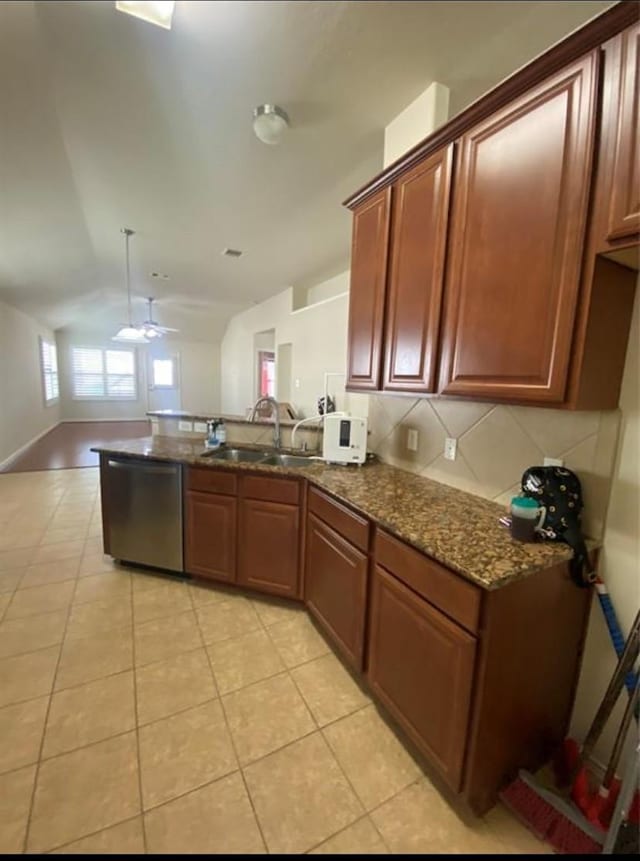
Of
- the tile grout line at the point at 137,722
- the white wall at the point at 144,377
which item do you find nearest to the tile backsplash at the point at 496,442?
the tile grout line at the point at 137,722

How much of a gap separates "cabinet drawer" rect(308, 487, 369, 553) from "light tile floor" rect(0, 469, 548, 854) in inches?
28.1

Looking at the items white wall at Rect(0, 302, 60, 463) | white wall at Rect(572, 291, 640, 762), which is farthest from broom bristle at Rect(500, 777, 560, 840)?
white wall at Rect(0, 302, 60, 463)

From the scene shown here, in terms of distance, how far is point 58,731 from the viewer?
1429 mm

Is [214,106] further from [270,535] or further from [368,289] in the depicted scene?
[270,535]

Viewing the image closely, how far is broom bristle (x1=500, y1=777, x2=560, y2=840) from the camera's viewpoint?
1.14 m

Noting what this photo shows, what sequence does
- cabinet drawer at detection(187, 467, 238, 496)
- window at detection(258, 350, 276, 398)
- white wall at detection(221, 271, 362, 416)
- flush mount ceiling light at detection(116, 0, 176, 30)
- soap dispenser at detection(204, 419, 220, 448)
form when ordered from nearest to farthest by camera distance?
flush mount ceiling light at detection(116, 0, 176, 30) < cabinet drawer at detection(187, 467, 238, 496) < soap dispenser at detection(204, 419, 220, 448) < white wall at detection(221, 271, 362, 416) < window at detection(258, 350, 276, 398)

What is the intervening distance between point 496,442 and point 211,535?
175cm

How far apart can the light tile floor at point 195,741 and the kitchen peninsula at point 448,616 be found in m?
0.16

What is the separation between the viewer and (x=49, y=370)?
7773 mm

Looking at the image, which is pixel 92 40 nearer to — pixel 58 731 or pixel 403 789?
pixel 58 731

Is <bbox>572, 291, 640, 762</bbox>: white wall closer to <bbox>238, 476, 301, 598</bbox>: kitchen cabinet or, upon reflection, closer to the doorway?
<bbox>238, 476, 301, 598</bbox>: kitchen cabinet

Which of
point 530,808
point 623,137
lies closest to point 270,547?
point 530,808

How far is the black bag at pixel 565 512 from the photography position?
1.23 metres

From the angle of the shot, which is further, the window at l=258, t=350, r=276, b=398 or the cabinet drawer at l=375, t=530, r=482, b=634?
the window at l=258, t=350, r=276, b=398
